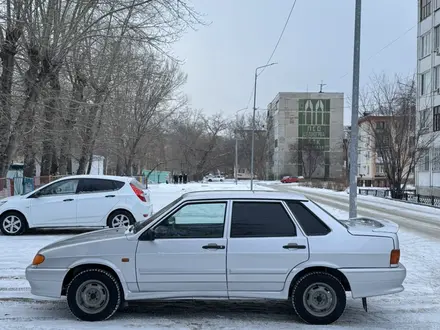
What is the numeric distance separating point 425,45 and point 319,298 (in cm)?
3775

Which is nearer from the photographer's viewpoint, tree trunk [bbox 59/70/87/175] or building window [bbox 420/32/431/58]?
tree trunk [bbox 59/70/87/175]

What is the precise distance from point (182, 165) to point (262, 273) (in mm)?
76526

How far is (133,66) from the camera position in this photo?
79.5ft

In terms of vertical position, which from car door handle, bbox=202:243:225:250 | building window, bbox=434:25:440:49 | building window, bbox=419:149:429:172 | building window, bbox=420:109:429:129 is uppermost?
building window, bbox=434:25:440:49

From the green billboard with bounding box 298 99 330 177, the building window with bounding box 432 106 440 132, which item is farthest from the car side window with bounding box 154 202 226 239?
the green billboard with bounding box 298 99 330 177

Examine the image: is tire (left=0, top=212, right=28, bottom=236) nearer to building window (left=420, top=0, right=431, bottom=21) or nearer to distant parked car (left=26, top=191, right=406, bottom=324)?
distant parked car (left=26, top=191, right=406, bottom=324)

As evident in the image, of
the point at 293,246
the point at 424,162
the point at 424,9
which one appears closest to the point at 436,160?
the point at 424,162

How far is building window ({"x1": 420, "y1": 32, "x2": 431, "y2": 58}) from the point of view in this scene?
124 feet

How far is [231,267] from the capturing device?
18.3ft

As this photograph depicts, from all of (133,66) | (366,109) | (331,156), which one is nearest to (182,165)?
(331,156)

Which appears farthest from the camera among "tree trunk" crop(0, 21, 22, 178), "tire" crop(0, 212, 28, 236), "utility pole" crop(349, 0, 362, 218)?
"tree trunk" crop(0, 21, 22, 178)

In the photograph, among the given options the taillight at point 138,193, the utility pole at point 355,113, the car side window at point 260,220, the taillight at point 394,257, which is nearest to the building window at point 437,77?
the utility pole at point 355,113

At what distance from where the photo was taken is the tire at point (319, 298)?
5.61 m

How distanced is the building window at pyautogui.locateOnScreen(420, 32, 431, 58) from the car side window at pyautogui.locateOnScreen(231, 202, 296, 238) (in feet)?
120
